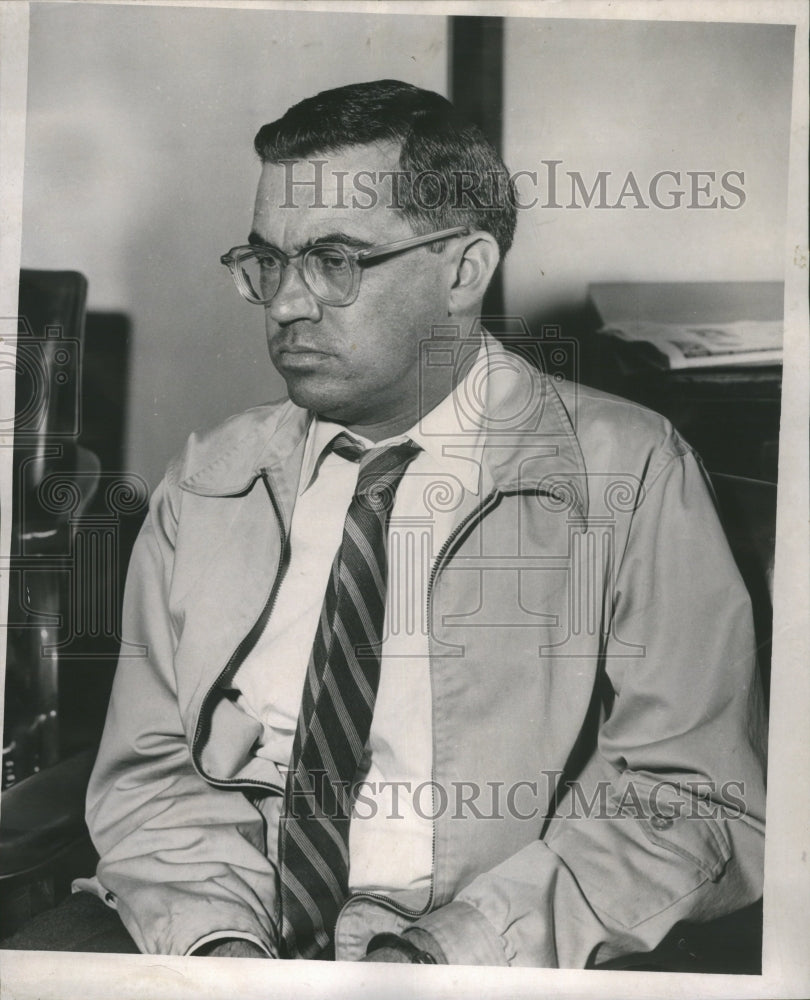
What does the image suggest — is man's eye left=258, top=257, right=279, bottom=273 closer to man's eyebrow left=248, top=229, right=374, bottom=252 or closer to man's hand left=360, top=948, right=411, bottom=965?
man's eyebrow left=248, top=229, right=374, bottom=252

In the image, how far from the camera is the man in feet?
3.20

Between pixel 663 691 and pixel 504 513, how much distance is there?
0.72ft

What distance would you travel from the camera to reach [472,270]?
99 centimetres

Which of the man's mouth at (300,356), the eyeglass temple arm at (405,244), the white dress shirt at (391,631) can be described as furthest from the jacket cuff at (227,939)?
the eyeglass temple arm at (405,244)

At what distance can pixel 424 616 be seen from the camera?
3.24ft

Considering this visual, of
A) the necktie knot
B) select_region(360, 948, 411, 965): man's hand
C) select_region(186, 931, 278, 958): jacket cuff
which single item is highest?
the necktie knot

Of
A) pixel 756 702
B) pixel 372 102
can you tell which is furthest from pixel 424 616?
pixel 372 102

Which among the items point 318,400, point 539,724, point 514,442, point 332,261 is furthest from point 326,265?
point 539,724

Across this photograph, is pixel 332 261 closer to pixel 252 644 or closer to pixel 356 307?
pixel 356 307

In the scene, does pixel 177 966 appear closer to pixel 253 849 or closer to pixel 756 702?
pixel 253 849

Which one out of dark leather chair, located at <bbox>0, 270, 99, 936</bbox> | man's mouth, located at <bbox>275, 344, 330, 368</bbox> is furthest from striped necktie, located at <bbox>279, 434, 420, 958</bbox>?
dark leather chair, located at <bbox>0, 270, 99, 936</bbox>

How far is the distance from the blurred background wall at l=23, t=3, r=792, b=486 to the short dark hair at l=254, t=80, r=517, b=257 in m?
0.02

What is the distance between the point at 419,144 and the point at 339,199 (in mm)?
91

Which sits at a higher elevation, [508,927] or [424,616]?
[424,616]
